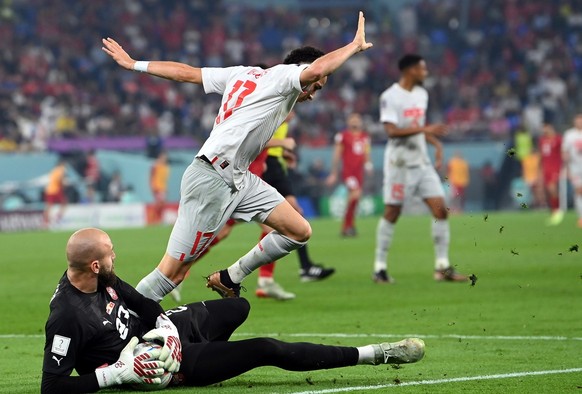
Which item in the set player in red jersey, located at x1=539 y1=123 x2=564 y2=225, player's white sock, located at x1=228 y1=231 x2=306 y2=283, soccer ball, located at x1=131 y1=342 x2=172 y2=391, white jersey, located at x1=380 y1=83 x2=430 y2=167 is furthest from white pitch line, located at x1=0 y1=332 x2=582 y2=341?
player in red jersey, located at x1=539 y1=123 x2=564 y2=225

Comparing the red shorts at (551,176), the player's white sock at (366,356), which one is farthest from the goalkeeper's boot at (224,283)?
the red shorts at (551,176)

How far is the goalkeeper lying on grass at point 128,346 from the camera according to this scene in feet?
20.0

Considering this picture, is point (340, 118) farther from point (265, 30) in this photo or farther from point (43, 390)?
point (43, 390)

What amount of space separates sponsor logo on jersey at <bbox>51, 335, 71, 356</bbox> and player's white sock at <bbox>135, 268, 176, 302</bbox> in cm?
193

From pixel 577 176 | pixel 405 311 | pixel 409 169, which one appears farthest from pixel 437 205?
pixel 577 176

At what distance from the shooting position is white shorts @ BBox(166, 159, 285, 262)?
8.07m

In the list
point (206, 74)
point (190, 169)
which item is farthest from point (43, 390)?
point (206, 74)

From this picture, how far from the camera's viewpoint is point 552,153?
2992cm

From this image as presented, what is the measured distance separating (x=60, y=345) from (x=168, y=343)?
1.97 feet

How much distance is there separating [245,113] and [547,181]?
23.4 metres

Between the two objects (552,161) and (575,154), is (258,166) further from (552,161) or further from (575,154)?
(552,161)

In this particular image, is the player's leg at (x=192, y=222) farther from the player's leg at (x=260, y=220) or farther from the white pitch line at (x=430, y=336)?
the white pitch line at (x=430, y=336)

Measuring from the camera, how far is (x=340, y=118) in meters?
39.3

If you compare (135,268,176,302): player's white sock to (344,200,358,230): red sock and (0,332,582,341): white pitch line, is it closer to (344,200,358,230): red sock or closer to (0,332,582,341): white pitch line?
(0,332,582,341): white pitch line
